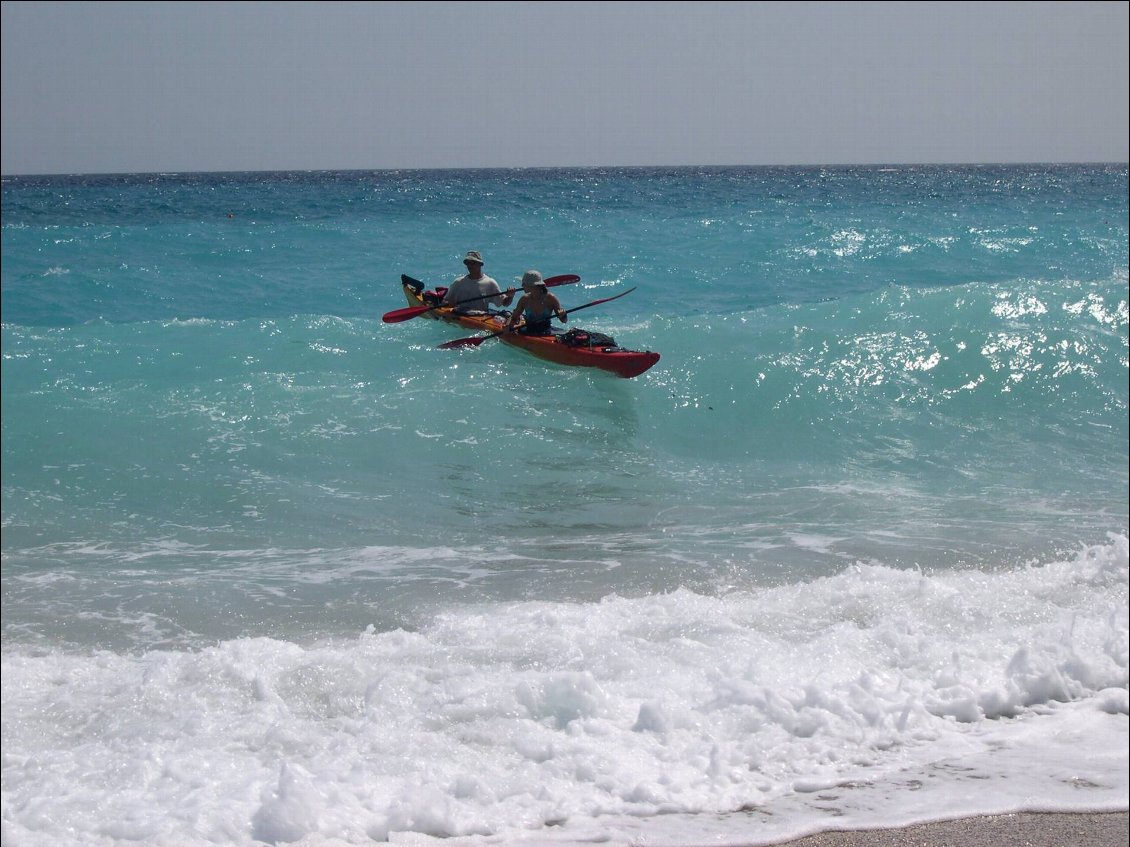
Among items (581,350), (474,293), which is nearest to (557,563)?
(581,350)

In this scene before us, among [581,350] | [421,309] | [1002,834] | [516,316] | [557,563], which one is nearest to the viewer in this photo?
[1002,834]

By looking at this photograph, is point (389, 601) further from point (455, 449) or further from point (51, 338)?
point (51, 338)

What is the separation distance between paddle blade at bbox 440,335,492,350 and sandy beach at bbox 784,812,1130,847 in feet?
25.5

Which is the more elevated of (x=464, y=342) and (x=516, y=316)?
(x=516, y=316)

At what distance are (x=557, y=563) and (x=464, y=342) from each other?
5064 mm

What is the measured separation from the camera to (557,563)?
5918mm

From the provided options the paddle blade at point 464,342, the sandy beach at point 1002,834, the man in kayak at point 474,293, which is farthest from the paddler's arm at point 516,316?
the sandy beach at point 1002,834

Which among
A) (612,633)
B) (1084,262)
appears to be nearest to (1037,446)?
(612,633)

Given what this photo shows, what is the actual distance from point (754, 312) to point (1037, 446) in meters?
4.93

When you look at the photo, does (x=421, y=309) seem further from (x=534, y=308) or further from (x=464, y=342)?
(x=534, y=308)

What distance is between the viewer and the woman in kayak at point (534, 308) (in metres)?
10.4

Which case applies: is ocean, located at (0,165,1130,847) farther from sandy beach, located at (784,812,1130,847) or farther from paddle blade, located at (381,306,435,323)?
paddle blade, located at (381,306,435,323)

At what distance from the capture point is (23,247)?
20.7 meters

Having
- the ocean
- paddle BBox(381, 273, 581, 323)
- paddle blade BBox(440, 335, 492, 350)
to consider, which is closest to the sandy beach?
the ocean
